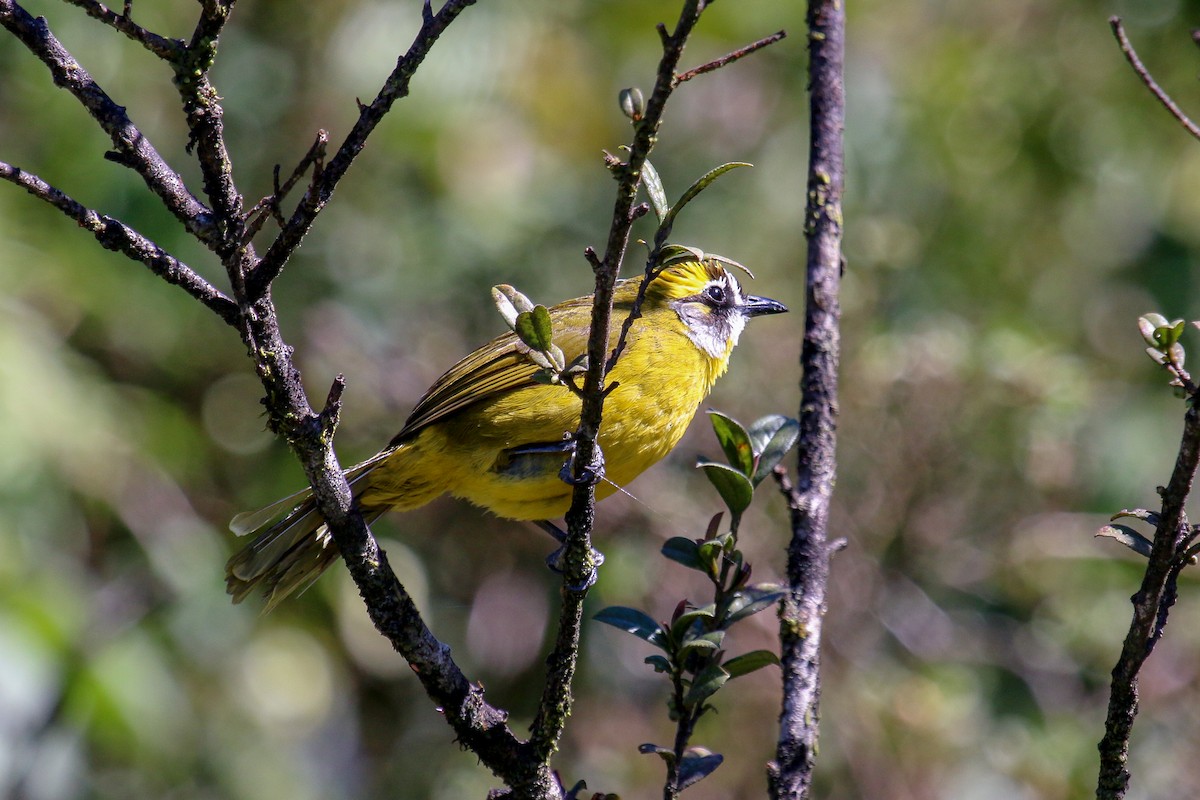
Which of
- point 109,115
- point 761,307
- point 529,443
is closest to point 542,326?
point 109,115

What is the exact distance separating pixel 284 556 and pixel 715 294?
6.19ft

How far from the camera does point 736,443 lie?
236 centimetres

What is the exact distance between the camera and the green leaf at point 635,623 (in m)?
2.25

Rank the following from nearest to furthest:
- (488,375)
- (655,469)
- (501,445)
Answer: (501,445)
(488,375)
(655,469)

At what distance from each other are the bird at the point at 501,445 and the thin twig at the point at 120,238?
1.29 m

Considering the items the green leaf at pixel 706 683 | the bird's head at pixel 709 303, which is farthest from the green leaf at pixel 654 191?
the bird's head at pixel 709 303

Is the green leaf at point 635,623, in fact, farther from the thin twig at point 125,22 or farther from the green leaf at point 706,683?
the thin twig at point 125,22

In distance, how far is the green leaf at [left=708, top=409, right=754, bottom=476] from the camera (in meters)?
2.34

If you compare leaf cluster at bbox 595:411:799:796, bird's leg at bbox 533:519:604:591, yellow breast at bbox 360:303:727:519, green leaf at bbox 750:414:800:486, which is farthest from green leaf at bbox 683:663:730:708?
yellow breast at bbox 360:303:727:519

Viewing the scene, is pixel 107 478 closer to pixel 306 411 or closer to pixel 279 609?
pixel 279 609

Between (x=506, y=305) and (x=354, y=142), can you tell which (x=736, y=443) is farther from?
(x=354, y=142)

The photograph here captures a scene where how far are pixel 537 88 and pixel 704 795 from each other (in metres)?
3.67

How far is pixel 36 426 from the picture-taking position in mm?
4523

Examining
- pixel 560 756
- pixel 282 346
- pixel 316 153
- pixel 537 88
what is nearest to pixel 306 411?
pixel 282 346
